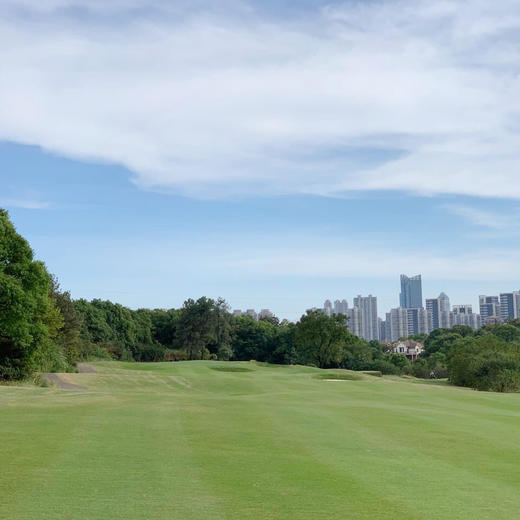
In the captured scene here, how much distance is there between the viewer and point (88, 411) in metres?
17.5

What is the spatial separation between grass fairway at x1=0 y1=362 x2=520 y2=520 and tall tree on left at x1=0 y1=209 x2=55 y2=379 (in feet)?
57.1

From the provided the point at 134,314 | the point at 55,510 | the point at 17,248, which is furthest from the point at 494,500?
the point at 134,314

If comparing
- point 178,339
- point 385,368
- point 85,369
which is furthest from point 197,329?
point 85,369

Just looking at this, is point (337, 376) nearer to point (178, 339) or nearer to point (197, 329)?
point (197, 329)

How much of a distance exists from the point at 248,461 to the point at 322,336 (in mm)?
68469

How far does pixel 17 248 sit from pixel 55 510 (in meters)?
34.3

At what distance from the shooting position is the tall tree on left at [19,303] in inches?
1453

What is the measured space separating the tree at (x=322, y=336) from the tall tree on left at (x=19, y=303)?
143ft

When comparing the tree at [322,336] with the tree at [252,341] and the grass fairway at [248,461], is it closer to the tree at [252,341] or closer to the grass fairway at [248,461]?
the tree at [252,341]

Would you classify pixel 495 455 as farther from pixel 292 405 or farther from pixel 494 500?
pixel 292 405

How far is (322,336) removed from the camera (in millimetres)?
78812

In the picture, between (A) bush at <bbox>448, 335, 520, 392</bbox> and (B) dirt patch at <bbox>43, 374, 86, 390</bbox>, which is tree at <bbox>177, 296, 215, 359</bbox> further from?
(B) dirt patch at <bbox>43, 374, 86, 390</bbox>

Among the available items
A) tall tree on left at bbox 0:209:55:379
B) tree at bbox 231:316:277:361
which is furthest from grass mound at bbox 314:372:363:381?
tree at bbox 231:316:277:361

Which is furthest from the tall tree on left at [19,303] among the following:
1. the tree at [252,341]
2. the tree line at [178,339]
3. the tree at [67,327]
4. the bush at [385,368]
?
the tree at [252,341]
